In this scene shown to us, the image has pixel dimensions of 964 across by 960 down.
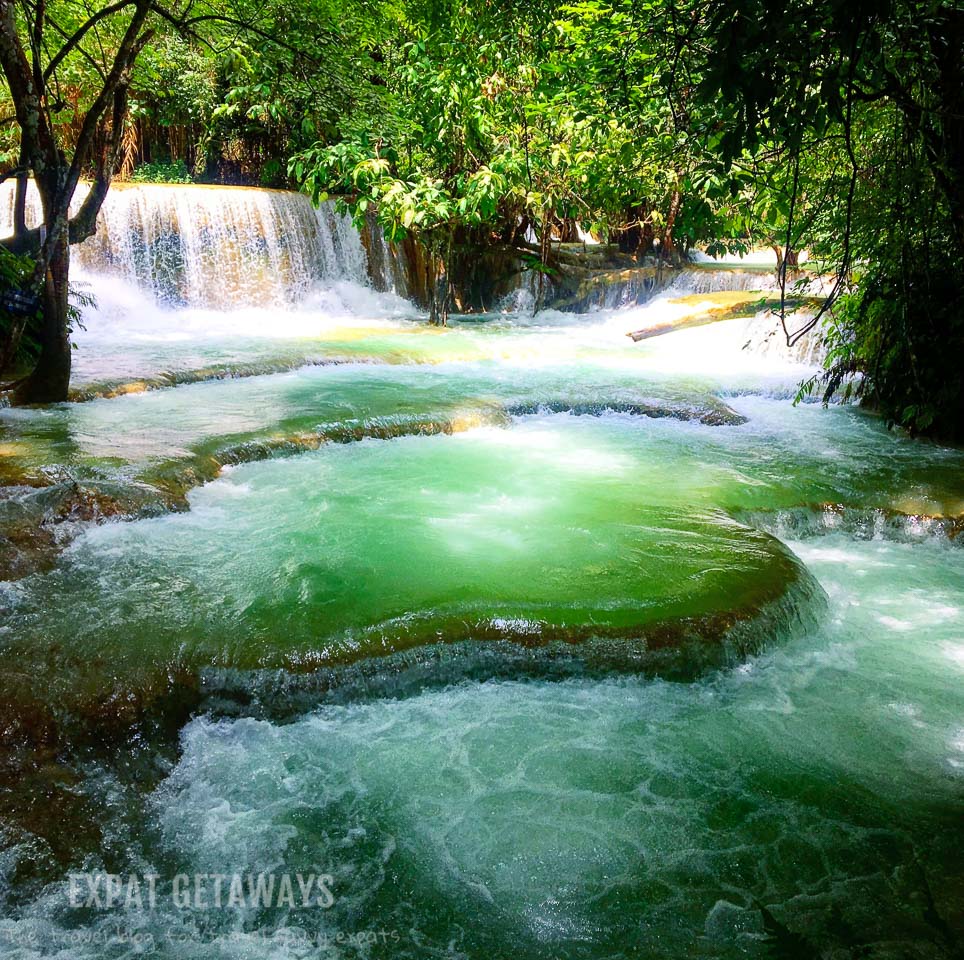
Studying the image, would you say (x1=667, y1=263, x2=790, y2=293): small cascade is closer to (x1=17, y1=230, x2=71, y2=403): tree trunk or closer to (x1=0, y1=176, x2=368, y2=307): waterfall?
(x1=0, y1=176, x2=368, y2=307): waterfall

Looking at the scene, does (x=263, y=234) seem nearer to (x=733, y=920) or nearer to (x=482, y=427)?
(x=482, y=427)

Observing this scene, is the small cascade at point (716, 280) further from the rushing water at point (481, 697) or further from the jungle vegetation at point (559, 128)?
the rushing water at point (481, 697)

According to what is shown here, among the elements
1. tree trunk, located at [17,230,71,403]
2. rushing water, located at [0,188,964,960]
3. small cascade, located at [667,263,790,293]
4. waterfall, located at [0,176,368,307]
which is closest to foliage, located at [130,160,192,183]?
waterfall, located at [0,176,368,307]

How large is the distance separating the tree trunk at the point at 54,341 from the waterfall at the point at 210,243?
6.38 metres

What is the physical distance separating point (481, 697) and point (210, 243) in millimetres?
11994

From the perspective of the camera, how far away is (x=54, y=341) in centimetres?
667

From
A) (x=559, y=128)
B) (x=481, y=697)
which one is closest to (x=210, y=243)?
(x=559, y=128)

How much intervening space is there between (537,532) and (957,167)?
11.2ft

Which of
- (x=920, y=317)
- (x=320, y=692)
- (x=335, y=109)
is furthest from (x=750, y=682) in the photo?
(x=335, y=109)

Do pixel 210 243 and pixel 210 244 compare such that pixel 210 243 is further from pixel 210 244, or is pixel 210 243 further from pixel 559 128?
pixel 559 128

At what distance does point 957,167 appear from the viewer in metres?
4.81

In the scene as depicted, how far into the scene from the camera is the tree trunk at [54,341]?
6.33 metres

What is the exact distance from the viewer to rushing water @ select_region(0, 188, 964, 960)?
252cm

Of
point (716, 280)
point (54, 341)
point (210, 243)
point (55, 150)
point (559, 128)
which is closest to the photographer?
point (55, 150)
